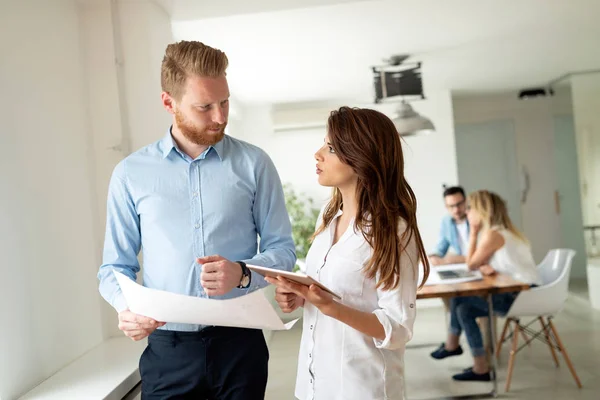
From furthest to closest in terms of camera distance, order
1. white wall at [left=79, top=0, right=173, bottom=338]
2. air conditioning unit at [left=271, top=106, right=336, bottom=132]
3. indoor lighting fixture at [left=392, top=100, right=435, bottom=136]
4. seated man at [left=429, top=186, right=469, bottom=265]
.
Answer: air conditioning unit at [left=271, top=106, right=336, bottom=132] → seated man at [left=429, top=186, right=469, bottom=265] → indoor lighting fixture at [left=392, top=100, right=435, bottom=136] → white wall at [left=79, top=0, right=173, bottom=338]

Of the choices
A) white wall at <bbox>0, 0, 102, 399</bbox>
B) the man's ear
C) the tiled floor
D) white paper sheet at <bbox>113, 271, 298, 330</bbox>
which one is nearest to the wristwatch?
white paper sheet at <bbox>113, 271, 298, 330</bbox>

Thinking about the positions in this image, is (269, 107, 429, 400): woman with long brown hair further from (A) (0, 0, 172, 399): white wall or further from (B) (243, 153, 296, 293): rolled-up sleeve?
(A) (0, 0, 172, 399): white wall

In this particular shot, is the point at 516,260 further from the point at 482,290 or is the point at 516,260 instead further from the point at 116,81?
the point at 116,81

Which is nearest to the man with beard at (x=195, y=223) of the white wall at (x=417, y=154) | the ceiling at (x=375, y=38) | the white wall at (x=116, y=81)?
the white wall at (x=116, y=81)

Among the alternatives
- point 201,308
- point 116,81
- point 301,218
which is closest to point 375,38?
point 116,81

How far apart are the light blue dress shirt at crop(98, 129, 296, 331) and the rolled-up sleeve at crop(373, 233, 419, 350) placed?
1.02 feet

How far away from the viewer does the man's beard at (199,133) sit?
5.75ft

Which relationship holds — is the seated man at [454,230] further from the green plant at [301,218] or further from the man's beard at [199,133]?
the man's beard at [199,133]

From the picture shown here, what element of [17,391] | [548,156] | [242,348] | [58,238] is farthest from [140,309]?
[548,156]

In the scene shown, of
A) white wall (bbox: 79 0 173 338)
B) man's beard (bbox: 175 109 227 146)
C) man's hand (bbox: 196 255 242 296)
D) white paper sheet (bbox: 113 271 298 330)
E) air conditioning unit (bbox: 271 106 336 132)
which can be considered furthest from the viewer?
air conditioning unit (bbox: 271 106 336 132)

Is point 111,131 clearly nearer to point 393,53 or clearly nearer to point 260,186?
point 260,186

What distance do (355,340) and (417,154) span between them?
6486 millimetres

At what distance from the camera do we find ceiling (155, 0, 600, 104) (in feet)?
14.0

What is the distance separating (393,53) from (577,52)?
2.10 metres
